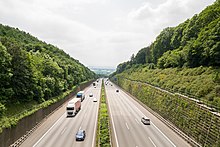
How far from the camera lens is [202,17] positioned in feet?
207

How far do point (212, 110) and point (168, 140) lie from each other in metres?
8.20

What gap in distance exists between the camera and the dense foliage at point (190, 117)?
28.3 meters

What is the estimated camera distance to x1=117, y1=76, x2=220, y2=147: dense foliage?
28.3 m

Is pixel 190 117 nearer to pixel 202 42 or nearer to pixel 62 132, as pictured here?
pixel 62 132

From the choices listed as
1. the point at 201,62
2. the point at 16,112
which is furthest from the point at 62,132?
the point at 201,62

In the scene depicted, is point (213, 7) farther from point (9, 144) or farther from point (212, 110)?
point (9, 144)

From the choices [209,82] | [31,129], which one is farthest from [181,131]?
[31,129]

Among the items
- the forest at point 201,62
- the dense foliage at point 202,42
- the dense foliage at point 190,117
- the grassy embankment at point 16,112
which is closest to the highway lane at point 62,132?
the grassy embankment at point 16,112

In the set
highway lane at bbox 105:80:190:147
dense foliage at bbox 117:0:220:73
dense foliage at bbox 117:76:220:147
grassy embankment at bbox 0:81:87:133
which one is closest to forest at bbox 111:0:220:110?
dense foliage at bbox 117:0:220:73

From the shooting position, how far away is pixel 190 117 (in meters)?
35.5

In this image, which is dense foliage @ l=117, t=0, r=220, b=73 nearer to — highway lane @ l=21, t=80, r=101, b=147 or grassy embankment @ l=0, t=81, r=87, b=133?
highway lane @ l=21, t=80, r=101, b=147

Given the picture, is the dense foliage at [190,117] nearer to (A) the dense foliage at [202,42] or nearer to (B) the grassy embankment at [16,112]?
(A) the dense foliage at [202,42]

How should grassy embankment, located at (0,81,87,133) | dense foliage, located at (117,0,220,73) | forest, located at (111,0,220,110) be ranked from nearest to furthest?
grassy embankment, located at (0,81,87,133), forest, located at (111,0,220,110), dense foliage, located at (117,0,220,73)

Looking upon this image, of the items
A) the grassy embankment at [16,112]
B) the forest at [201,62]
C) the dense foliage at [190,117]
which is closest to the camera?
the dense foliage at [190,117]
